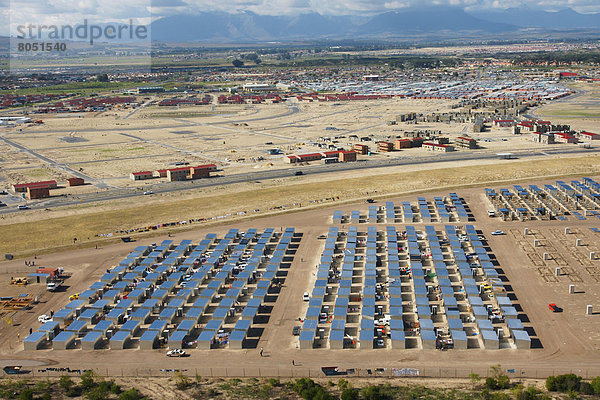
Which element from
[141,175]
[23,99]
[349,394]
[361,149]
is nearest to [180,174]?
[141,175]

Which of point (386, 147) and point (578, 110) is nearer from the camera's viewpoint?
point (386, 147)

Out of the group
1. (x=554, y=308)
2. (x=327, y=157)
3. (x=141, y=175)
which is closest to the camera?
(x=554, y=308)

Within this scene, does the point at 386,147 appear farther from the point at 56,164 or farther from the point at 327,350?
the point at 327,350

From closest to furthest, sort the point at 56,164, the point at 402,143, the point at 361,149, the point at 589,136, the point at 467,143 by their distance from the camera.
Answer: the point at 361,149 < the point at 56,164 < the point at 467,143 < the point at 402,143 < the point at 589,136

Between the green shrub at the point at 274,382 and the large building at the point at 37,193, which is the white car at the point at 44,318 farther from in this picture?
the large building at the point at 37,193

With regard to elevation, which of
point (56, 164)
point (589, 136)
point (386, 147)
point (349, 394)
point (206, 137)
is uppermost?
point (589, 136)

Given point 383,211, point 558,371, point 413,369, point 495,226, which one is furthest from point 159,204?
point 558,371

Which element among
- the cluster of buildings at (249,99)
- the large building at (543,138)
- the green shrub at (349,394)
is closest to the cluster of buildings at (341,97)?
the cluster of buildings at (249,99)
